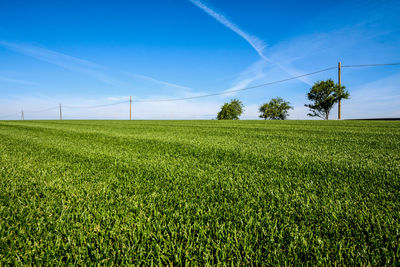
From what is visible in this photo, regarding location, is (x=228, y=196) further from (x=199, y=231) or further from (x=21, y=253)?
(x=21, y=253)

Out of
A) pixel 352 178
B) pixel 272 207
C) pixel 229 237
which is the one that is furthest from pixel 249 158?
pixel 229 237

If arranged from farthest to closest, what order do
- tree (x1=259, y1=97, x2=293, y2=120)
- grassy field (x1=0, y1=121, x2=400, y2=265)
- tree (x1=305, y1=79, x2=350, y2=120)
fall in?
tree (x1=259, y1=97, x2=293, y2=120), tree (x1=305, y1=79, x2=350, y2=120), grassy field (x1=0, y1=121, x2=400, y2=265)

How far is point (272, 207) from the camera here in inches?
46.3

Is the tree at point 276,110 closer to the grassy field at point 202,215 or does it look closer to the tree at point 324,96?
the tree at point 324,96

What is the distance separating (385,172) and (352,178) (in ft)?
1.33

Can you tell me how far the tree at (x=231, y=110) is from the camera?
2488 inches

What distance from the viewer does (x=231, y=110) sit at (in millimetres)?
63656

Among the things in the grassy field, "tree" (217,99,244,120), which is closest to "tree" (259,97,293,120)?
"tree" (217,99,244,120)

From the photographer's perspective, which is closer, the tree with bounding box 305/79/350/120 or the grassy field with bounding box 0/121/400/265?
the grassy field with bounding box 0/121/400/265

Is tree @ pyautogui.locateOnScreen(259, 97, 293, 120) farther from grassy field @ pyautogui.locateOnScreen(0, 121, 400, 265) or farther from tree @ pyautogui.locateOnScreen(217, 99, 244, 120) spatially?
grassy field @ pyautogui.locateOnScreen(0, 121, 400, 265)

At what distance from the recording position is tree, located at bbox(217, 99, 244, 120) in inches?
2488

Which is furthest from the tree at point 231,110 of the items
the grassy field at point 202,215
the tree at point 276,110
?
the grassy field at point 202,215

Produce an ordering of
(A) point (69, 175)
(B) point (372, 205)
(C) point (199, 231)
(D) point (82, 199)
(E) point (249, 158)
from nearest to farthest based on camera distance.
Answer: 1. (C) point (199, 231)
2. (B) point (372, 205)
3. (D) point (82, 199)
4. (A) point (69, 175)
5. (E) point (249, 158)

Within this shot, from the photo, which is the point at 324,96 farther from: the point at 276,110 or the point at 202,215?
the point at 202,215
